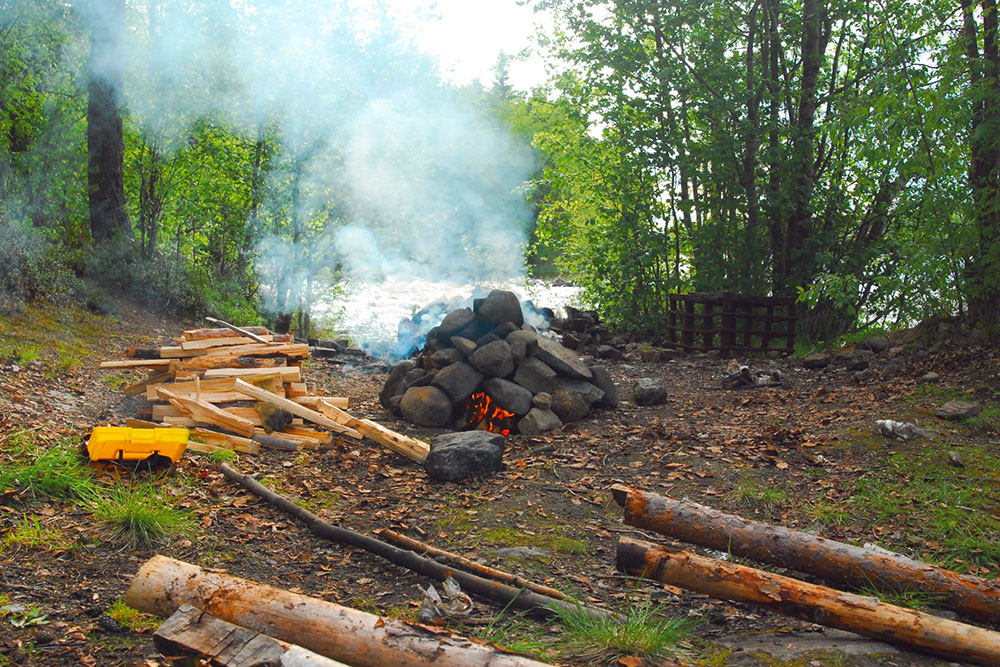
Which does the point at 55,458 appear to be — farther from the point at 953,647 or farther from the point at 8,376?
the point at 953,647

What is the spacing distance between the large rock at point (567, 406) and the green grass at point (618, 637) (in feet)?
15.8

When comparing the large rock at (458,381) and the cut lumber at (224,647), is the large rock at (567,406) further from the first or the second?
the cut lumber at (224,647)

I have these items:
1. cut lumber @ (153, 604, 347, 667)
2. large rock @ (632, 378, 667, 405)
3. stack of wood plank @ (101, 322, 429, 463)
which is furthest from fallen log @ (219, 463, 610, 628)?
large rock @ (632, 378, 667, 405)

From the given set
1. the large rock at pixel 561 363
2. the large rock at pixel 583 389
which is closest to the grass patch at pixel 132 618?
the large rock at pixel 583 389

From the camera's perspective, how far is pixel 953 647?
9.74ft

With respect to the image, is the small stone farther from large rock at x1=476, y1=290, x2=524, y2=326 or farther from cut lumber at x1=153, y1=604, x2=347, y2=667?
cut lumber at x1=153, y1=604, x2=347, y2=667

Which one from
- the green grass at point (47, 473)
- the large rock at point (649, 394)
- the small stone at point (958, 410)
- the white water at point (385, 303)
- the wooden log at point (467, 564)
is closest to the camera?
the wooden log at point (467, 564)

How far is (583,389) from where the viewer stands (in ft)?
28.2

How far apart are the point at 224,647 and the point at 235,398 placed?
4.72m

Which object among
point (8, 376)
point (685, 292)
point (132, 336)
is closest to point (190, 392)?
point (8, 376)

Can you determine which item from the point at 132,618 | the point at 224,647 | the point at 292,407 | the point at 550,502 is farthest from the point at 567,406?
the point at 224,647

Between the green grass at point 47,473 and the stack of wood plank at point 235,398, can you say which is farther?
the stack of wood plank at point 235,398

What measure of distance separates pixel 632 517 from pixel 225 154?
1265 centimetres

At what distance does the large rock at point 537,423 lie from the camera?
25.6 ft
